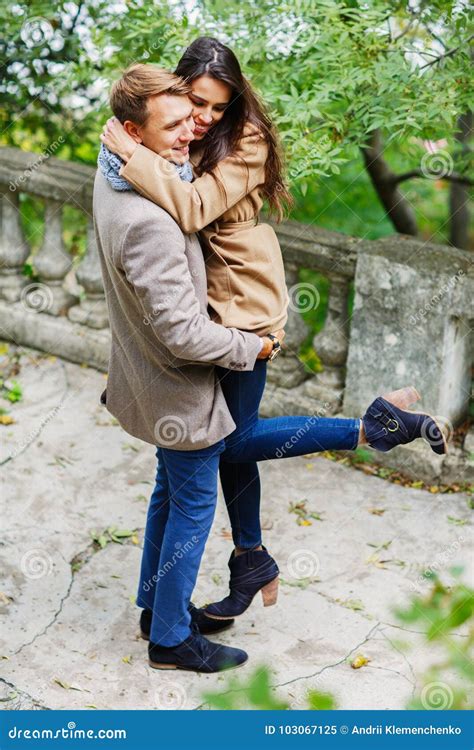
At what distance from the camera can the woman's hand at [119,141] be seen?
2732 millimetres

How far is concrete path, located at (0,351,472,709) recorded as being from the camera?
3.26 metres

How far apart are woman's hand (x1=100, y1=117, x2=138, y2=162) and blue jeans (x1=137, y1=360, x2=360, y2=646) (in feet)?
2.51

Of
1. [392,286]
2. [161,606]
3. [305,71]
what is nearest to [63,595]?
[161,606]

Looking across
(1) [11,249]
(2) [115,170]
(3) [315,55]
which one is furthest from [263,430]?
(1) [11,249]

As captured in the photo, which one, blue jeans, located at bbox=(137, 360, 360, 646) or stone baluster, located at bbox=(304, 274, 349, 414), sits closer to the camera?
blue jeans, located at bbox=(137, 360, 360, 646)

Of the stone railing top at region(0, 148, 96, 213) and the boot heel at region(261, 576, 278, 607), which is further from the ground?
the stone railing top at region(0, 148, 96, 213)

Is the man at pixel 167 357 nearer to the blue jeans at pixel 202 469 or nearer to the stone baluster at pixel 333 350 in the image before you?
the blue jeans at pixel 202 469

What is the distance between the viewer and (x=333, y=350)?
4.57 m

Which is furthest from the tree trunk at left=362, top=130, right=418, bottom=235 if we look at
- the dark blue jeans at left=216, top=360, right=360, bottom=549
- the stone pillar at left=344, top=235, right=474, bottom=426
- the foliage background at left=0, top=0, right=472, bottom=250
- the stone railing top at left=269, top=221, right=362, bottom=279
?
the dark blue jeans at left=216, top=360, right=360, bottom=549

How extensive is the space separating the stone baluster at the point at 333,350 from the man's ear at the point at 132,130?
6.08 feet

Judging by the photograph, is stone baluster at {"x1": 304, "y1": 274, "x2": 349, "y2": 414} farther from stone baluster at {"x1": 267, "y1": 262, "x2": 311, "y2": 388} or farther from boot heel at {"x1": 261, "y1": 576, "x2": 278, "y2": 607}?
boot heel at {"x1": 261, "y1": 576, "x2": 278, "y2": 607}

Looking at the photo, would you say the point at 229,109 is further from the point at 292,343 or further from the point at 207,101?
the point at 292,343

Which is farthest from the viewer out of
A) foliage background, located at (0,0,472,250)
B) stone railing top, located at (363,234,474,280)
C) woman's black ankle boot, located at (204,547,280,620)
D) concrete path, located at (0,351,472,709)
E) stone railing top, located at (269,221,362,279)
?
stone railing top, located at (269,221,362,279)

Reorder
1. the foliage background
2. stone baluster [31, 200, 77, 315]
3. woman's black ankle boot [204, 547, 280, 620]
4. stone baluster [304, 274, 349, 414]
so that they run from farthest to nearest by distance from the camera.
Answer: stone baluster [31, 200, 77, 315] < stone baluster [304, 274, 349, 414] < the foliage background < woman's black ankle boot [204, 547, 280, 620]
